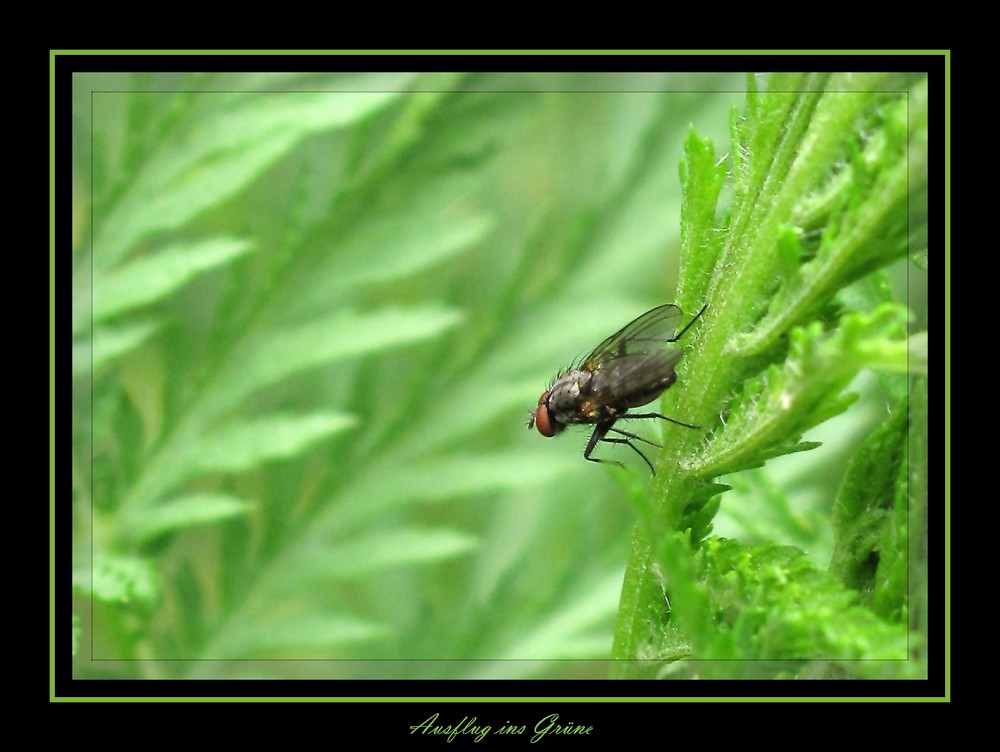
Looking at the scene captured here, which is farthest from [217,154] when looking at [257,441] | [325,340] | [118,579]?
[118,579]

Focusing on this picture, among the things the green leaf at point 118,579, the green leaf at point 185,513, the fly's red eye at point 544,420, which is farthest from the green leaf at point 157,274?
the fly's red eye at point 544,420

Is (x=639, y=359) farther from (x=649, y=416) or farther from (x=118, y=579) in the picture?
(x=118, y=579)

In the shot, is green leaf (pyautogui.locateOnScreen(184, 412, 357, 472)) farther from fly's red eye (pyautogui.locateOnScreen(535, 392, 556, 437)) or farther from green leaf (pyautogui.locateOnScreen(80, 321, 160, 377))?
fly's red eye (pyautogui.locateOnScreen(535, 392, 556, 437))

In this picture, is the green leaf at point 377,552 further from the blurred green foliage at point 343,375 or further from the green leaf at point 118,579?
the green leaf at point 118,579

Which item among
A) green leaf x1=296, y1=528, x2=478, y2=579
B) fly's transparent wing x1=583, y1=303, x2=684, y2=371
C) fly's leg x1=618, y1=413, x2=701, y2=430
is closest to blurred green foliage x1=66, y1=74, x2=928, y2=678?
green leaf x1=296, y1=528, x2=478, y2=579
